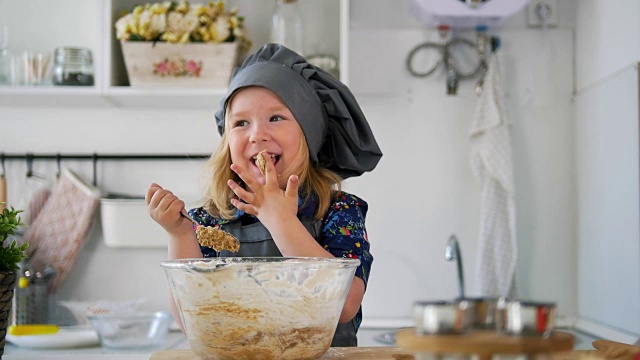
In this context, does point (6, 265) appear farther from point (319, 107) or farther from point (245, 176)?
point (319, 107)

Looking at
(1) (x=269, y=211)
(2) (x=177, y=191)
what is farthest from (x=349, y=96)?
(2) (x=177, y=191)

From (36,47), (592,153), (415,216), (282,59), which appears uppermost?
(36,47)

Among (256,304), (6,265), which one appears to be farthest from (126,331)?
(256,304)

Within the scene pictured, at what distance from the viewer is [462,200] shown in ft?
6.80

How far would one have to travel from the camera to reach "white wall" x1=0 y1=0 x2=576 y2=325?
2.06 meters

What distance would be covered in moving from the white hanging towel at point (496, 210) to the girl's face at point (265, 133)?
0.94 m

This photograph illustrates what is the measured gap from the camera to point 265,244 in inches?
45.4

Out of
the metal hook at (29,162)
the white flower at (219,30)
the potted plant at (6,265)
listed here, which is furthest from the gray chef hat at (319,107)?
the metal hook at (29,162)

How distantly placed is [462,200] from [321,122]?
3.18 feet

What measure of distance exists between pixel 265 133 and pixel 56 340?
0.84m

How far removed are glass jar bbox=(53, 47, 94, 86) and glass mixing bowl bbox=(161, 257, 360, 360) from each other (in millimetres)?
1215

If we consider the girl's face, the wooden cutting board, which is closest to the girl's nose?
the girl's face

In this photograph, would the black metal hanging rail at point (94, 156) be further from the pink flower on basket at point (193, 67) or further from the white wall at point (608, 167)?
the white wall at point (608, 167)

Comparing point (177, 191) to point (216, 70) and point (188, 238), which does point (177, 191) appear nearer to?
point (216, 70)
